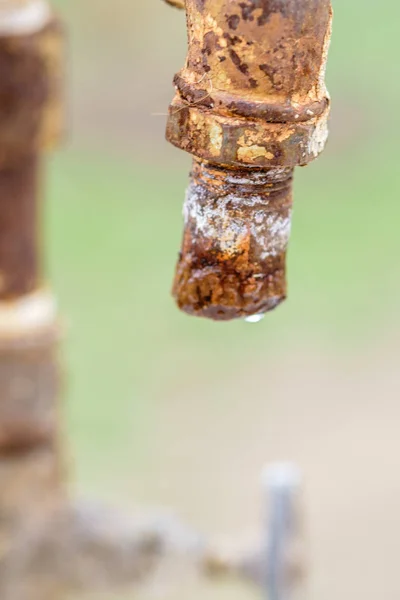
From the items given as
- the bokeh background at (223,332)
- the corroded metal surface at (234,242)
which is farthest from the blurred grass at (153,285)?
A: the corroded metal surface at (234,242)

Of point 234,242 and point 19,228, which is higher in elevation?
point 234,242

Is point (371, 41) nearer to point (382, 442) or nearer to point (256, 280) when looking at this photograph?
point (382, 442)

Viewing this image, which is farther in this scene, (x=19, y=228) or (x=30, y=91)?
(x=19, y=228)

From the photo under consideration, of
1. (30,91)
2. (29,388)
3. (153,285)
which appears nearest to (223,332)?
(153,285)

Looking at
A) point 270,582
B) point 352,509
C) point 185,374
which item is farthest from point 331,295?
point 270,582

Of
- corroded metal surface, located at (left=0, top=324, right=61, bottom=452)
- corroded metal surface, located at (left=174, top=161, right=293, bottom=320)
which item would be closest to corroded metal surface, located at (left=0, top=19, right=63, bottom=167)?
corroded metal surface, located at (left=0, top=324, right=61, bottom=452)

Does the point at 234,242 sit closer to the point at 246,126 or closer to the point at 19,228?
the point at 246,126
